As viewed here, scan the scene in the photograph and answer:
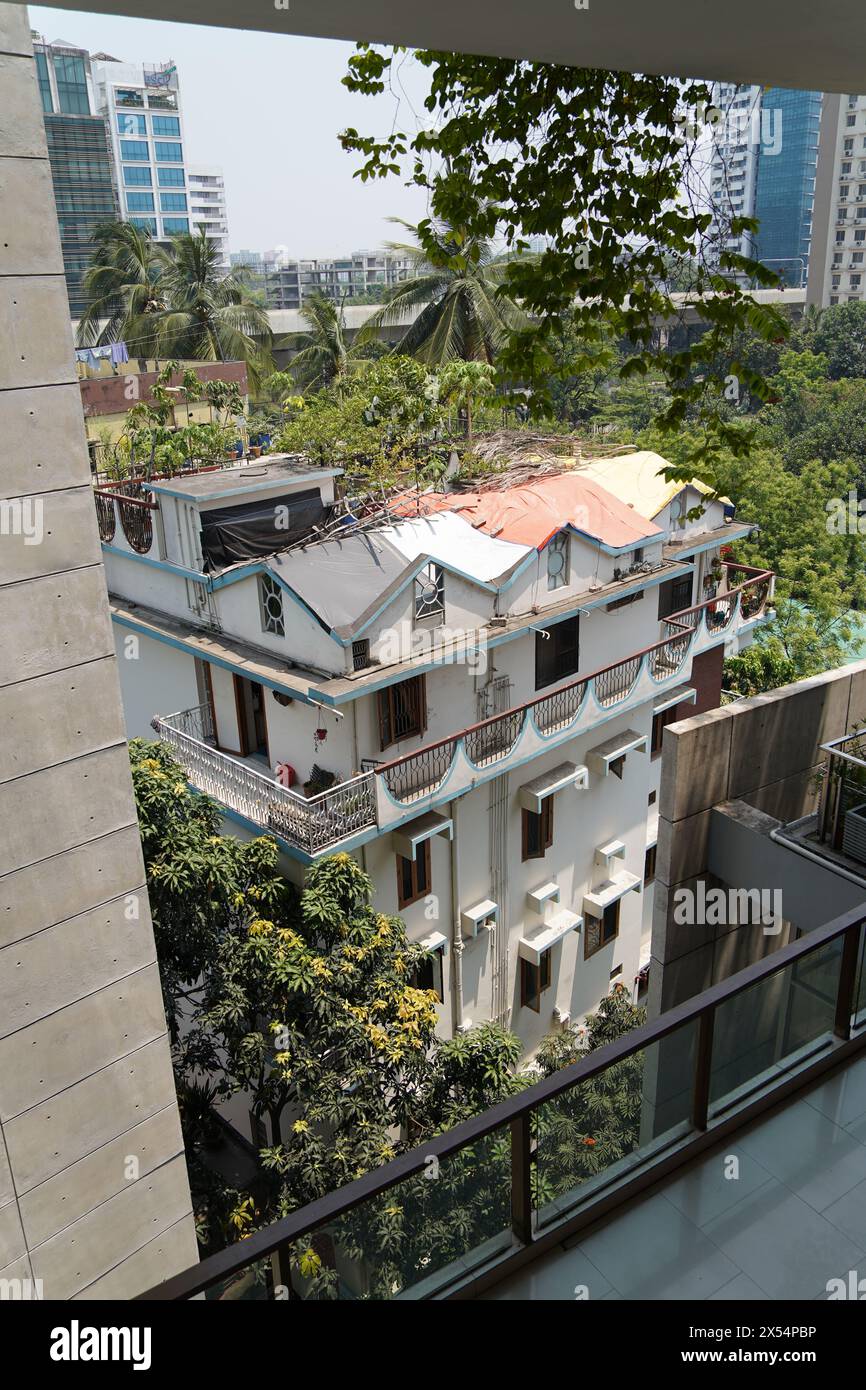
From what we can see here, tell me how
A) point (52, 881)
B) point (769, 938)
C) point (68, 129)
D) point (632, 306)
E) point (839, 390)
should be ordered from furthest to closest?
point (68, 129) → point (839, 390) → point (769, 938) → point (52, 881) → point (632, 306)

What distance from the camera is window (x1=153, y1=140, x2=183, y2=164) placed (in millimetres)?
101062

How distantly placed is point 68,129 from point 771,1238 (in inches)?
4056

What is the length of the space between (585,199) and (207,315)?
27.8 m

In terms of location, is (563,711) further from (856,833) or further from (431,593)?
(856,833)

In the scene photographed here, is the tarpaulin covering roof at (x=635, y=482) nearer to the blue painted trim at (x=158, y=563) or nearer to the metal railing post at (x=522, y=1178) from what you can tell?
the blue painted trim at (x=158, y=563)

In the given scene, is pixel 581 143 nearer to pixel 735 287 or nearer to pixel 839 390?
pixel 735 287

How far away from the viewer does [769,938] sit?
993 centimetres

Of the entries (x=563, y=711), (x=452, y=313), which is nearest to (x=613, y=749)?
(x=563, y=711)

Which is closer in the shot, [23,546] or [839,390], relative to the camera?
[23,546]

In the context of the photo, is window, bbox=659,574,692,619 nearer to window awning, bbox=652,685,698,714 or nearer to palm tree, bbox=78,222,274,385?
window awning, bbox=652,685,698,714

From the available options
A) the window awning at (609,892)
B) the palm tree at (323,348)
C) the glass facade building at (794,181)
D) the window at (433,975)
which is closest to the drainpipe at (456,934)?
the window at (433,975)

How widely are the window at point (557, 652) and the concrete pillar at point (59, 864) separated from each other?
8.40 metres
